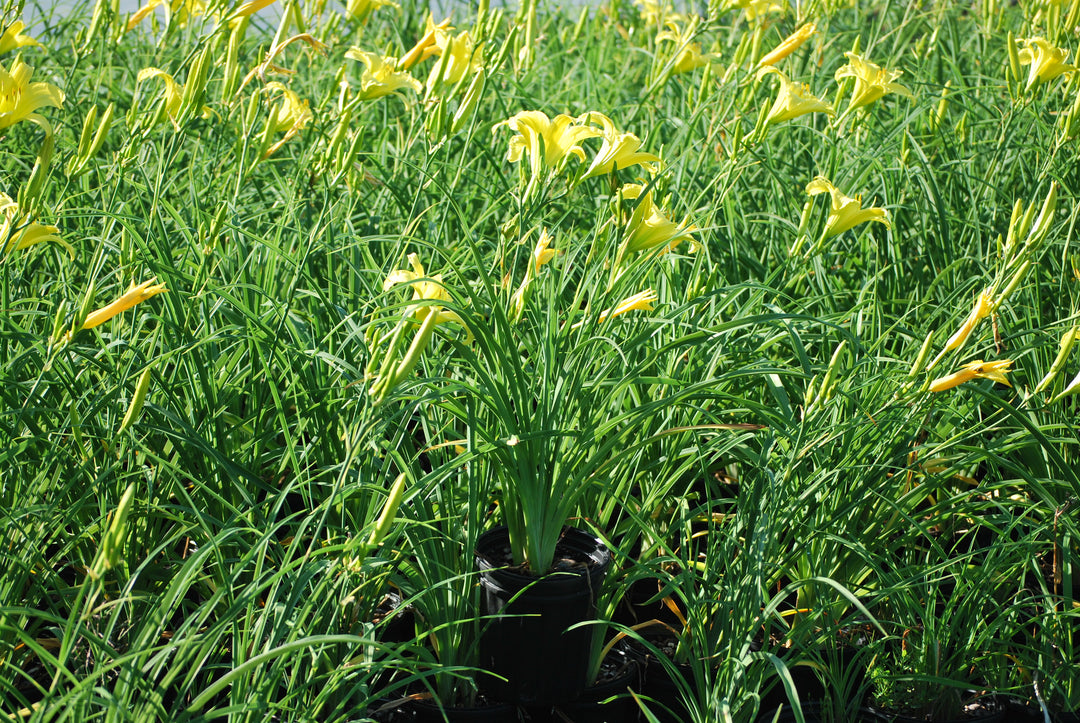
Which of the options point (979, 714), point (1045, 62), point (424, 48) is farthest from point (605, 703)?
Answer: point (1045, 62)

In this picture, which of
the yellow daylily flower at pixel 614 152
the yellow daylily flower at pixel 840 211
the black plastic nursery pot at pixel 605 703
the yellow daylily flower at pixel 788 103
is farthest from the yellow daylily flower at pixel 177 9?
the black plastic nursery pot at pixel 605 703

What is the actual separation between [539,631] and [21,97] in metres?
1.27

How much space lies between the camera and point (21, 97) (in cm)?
147

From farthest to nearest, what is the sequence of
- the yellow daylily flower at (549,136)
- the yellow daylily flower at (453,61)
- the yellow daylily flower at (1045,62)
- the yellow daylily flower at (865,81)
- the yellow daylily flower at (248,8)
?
1. the yellow daylily flower at (1045,62)
2. the yellow daylily flower at (865,81)
3. the yellow daylily flower at (453,61)
4. the yellow daylily flower at (248,8)
5. the yellow daylily flower at (549,136)

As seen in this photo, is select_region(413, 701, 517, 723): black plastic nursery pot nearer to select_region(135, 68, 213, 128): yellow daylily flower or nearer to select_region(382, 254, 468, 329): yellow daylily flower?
select_region(382, 254, 468, 329): yellow daylily flower

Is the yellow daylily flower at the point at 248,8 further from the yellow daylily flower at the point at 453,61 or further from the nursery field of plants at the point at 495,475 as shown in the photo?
the yellow daylily flower at the point at 453,61

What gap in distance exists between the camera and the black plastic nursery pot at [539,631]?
1664 millimetres

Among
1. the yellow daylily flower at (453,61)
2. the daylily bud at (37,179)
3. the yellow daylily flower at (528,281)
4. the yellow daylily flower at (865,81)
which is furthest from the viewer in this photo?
the yellow daylily flower at (865,81)

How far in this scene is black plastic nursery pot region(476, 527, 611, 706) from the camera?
1664mm

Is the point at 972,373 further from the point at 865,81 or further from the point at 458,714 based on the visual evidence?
the point at 458,714

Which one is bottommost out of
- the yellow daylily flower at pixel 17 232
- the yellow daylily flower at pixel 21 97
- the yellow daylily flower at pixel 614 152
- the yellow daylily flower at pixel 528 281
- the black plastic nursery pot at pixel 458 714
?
the black plastic nursery pot at pixel 458 714

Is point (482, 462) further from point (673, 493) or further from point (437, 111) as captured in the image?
point (437, 111)

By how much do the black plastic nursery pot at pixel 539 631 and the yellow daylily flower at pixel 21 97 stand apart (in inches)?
42.5

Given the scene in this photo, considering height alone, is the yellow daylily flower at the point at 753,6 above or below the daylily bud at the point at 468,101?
above
